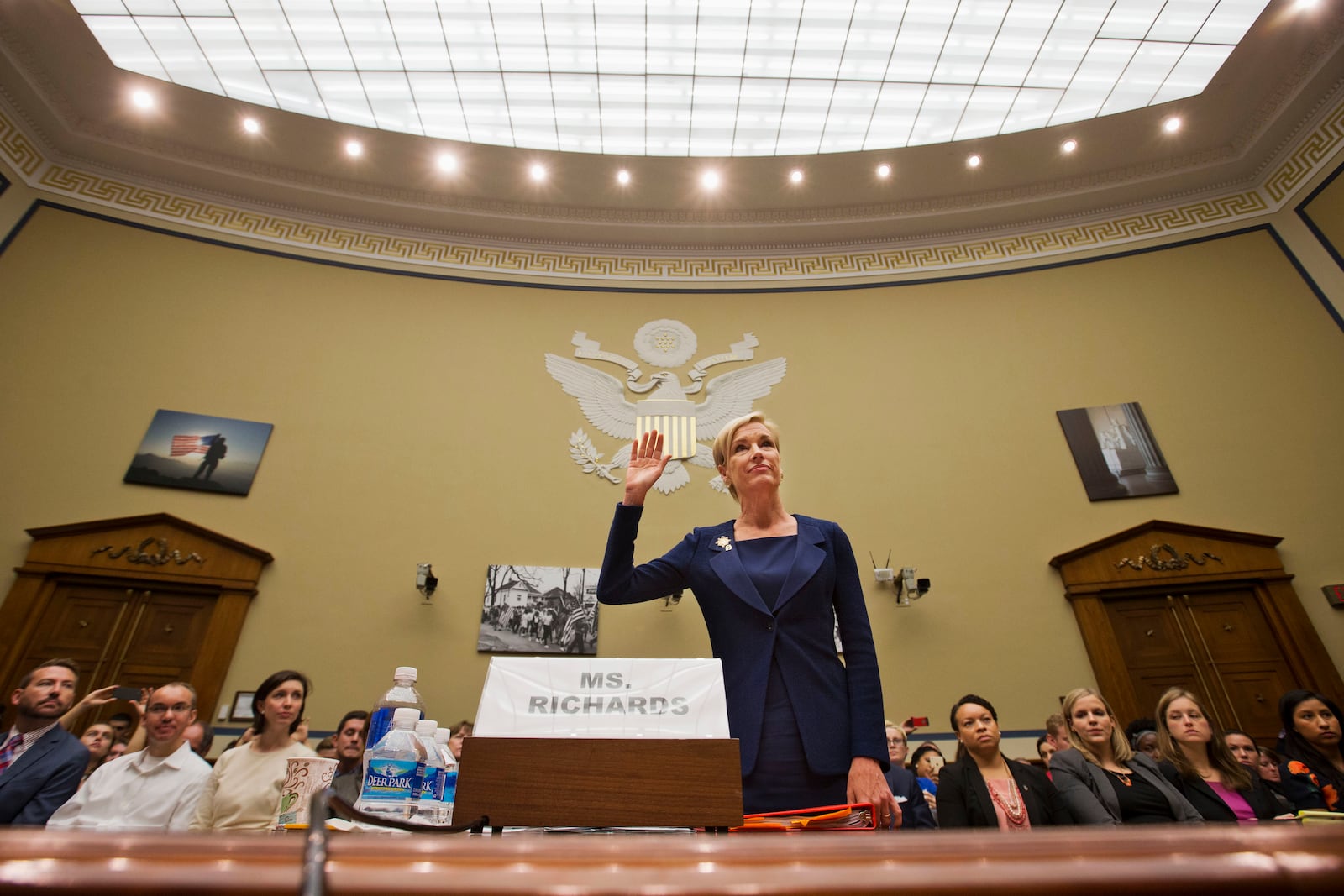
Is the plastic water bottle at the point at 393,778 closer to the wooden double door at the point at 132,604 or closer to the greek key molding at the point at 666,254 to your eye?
the wooden double door at the point at 132,604

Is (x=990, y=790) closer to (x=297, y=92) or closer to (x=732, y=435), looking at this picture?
(x=732, y=435)

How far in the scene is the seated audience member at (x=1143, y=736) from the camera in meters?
4.50

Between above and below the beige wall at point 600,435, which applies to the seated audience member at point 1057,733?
below

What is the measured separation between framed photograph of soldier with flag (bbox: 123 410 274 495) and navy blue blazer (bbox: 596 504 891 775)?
21.7 feet

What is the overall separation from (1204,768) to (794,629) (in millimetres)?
3190

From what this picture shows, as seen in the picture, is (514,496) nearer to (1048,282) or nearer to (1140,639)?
(1140,639)

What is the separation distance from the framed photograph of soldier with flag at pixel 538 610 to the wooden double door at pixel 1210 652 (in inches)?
200

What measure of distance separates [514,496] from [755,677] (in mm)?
6125

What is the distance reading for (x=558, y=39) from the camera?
23.5 ft

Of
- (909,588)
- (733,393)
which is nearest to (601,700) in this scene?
(909,588)

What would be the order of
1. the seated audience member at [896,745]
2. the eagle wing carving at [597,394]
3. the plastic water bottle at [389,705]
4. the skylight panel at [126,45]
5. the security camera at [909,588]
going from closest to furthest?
1. the plastic water bottle at [389,705]
2. the seated audience member at [896,745]
3. the security camera at [909,588]
4. the skylight panel at [126,45]
5. the eagle wing carving at [597,394]

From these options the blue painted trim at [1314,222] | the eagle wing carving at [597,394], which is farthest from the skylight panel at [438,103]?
the blue painted trim at [1314,222]

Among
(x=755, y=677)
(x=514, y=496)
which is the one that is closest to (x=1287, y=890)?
(x=755, y=677)

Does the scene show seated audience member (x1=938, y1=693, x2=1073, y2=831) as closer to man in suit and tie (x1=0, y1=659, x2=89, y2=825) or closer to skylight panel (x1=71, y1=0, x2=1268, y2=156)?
man in suit and tie (x1=0, y1=659, x2=89, y2=825)
